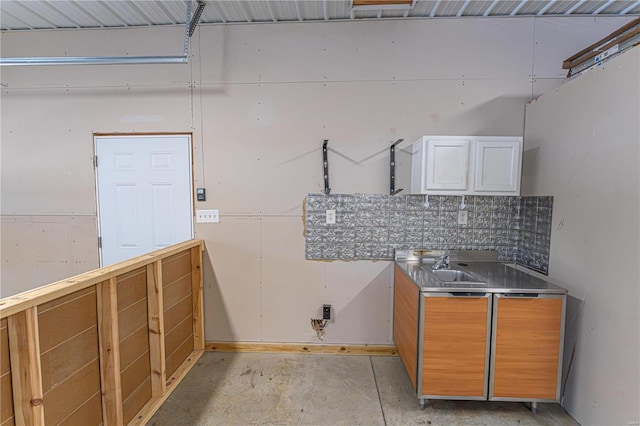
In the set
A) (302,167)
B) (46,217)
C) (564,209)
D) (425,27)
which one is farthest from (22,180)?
(564,209)

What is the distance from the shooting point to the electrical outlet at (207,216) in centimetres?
256

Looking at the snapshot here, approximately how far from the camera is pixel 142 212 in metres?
2.62

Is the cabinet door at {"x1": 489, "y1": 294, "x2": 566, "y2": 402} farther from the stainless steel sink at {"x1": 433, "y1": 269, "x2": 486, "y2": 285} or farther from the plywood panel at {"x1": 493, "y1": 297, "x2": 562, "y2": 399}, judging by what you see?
the stainless steel sink at {"x1": 433, "y1": 269, "x2": 486, "y2": 285}

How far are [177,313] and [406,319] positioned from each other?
184 centimetres

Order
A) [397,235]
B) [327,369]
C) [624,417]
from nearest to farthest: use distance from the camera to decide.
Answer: [624,417], [327,369], [397,235]

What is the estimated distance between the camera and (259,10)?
7.50ft

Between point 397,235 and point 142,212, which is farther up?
point 142,212

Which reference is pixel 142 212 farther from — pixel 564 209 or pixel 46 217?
pixel 564 209

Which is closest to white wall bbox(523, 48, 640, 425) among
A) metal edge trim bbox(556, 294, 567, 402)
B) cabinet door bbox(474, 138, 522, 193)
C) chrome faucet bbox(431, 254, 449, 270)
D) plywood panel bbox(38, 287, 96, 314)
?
metal edge trim bbox(556, 294, 567, 402)

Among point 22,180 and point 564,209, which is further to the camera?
point 22,180

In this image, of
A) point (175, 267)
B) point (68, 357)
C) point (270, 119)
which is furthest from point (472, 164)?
point (68, 357)

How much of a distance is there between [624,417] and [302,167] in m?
2.58

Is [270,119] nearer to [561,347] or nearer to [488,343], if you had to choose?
[488,343]

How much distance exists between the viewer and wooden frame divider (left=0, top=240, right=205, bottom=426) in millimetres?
1078
